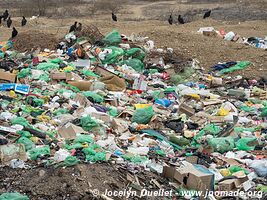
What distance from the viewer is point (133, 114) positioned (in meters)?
7.79

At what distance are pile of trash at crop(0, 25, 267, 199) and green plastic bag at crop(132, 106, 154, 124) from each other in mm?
17

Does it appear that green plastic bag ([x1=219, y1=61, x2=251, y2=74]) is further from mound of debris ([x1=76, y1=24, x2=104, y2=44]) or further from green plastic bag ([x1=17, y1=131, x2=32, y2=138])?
green plastic bag ([x1=17, y1=131, x2=32, y2=138])

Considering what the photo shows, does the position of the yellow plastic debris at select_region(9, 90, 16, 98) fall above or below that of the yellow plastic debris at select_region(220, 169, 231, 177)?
above

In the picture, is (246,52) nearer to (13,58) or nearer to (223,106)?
(223,106)

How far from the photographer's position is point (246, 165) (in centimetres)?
621

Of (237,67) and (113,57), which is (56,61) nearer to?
(113,57)

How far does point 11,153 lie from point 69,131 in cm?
111

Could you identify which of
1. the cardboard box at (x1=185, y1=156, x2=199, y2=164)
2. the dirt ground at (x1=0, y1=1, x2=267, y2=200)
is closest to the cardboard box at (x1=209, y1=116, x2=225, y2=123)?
the cardboard box at (x1=185, y1=156, x2=199, y2=164)

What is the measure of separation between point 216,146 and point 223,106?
1822mm

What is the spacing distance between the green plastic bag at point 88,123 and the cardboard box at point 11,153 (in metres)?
1.30

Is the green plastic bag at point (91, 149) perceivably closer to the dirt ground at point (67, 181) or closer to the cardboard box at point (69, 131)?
the dirt ground at point (67, 181)

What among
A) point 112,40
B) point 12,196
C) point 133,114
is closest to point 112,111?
point 133,114

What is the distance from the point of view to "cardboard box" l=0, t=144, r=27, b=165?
563cm

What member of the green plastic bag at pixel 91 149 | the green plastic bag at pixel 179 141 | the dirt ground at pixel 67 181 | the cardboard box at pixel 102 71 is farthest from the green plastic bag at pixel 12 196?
the cardboard box at pixel 102 71
